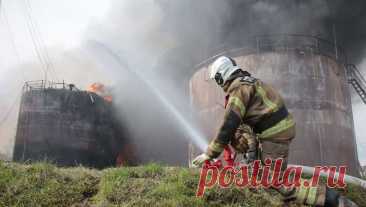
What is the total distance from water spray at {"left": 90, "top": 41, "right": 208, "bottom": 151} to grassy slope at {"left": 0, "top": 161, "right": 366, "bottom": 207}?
1081cm

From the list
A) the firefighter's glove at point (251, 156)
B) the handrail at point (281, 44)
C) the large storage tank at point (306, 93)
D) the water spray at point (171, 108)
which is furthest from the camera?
the water spray at point (171, 108)

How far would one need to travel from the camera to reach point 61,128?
18.6m

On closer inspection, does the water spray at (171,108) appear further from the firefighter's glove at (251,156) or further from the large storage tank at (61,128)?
the firefighter's glove at (251,156)

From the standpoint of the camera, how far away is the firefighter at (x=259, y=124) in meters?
3.66

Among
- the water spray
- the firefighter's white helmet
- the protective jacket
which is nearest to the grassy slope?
the protective jacket

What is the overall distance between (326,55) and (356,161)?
4376mm

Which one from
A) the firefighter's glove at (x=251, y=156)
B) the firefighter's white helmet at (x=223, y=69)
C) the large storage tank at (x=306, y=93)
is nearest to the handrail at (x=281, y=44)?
the large storage tank at (x=306, y=93)

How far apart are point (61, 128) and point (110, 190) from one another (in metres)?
14.7

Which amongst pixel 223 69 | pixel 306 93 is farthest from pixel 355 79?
pixel 223 69

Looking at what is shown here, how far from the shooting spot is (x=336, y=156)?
48.2 ft

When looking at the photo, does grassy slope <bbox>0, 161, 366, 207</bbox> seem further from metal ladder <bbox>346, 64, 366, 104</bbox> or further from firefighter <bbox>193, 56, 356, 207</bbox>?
metal ladder <bbox>346, 64, 366, 104</bbox>

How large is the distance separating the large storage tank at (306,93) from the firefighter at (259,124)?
10527 millimetres

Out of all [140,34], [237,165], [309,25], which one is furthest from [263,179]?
[140,34]

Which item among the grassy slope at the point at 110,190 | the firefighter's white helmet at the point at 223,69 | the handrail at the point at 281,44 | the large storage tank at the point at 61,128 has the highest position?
the handrail at the point at 281,44
